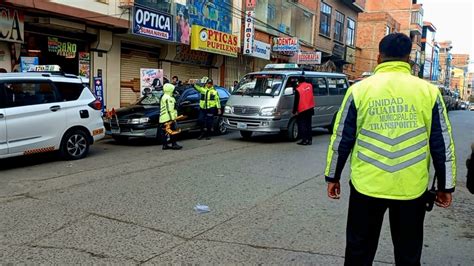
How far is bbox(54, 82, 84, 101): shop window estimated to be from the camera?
8953mm

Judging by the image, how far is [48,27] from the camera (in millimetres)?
13414

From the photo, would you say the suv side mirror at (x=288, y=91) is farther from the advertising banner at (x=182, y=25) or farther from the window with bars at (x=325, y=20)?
the window with bars at (x=325, y=20)

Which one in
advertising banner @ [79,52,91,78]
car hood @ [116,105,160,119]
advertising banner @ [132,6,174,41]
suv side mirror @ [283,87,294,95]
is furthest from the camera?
advertising banner @ [132,6,174,41]

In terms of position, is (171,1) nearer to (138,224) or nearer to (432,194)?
(138,224)

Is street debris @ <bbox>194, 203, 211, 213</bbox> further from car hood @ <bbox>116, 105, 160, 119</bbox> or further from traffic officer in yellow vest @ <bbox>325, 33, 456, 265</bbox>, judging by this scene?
car hood @ <bbox>116, 105, 160, 119</bbox>

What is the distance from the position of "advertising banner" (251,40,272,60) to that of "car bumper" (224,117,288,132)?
10.2m

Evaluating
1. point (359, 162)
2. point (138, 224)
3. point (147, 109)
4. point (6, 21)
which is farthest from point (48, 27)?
point (359, 162)

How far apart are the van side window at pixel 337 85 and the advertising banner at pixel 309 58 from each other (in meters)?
10.6

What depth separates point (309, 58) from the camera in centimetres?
2570

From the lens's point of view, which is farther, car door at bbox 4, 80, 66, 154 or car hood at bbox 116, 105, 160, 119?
car hood at bbox 116, 105, 160, 119

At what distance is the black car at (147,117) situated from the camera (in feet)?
36.3

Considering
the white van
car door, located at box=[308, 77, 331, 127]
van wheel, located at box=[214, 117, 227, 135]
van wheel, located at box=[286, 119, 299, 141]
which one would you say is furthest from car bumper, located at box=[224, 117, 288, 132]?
car door, located at box=[308, 77, 331, 127]

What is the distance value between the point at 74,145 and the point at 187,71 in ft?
36.7

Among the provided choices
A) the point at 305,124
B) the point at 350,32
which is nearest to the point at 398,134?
the point at 305,124
